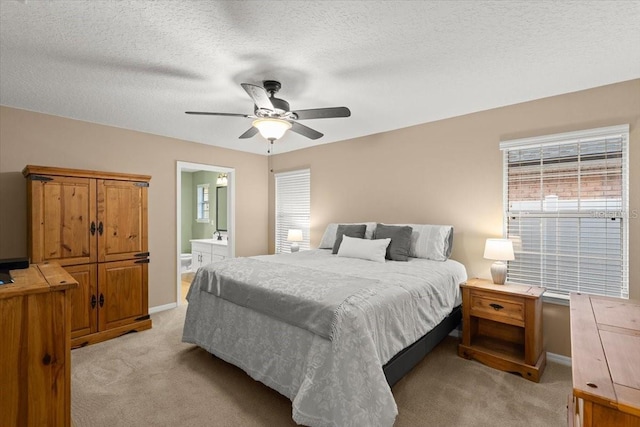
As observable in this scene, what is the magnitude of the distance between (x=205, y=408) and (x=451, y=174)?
10.7ft

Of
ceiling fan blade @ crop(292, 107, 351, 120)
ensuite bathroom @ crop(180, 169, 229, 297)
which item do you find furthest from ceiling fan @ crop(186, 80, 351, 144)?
ensuite bathroom @ crop(180, 169, 229, 297)

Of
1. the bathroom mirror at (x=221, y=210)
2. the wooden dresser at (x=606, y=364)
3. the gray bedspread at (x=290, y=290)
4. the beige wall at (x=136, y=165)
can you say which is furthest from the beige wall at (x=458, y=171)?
the bathroom mirror at (x=221, y=210)

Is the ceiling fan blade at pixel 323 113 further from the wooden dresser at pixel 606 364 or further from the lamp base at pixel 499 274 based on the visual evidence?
the lamp base at pixel 499 274

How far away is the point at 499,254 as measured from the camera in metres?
2.76

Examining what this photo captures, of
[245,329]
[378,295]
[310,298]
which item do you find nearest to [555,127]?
[378,295]

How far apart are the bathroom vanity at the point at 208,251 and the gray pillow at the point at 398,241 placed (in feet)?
9.98

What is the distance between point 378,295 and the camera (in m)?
1.99

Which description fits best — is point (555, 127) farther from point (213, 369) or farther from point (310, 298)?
point (213, 369)

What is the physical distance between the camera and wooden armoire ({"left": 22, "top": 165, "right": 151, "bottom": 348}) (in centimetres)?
291

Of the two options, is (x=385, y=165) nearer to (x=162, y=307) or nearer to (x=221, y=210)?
(x=162, y=307)

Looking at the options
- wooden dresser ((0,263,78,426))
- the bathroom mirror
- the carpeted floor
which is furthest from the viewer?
the bathroom mirror

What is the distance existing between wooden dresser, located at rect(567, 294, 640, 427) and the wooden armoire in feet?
12.8

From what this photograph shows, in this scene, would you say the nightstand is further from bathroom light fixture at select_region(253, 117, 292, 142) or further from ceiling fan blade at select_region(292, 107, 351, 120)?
bathroom light fixture at select_region(253, 117, 292, 142)

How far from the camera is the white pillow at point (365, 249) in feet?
10.5
